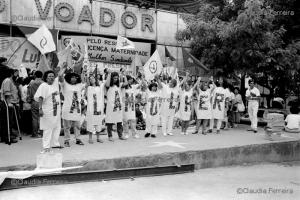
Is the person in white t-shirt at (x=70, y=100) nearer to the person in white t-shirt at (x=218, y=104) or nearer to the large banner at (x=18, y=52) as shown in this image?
the person in white t-shirt at (x=218, y=104)

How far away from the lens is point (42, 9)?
15.0 m

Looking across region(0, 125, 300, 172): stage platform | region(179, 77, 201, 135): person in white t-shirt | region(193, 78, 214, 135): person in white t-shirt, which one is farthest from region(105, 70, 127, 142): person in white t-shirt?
region(193, 78, 214, 135): person in white t-shirt

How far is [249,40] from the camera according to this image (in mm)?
12508

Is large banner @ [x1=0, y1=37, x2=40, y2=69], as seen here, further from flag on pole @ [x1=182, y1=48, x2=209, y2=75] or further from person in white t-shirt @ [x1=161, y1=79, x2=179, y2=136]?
person in white t-shirt @ [x1=161, y1=79, x2=179, y2=136]

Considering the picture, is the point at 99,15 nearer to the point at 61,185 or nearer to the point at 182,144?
the point at 182,144

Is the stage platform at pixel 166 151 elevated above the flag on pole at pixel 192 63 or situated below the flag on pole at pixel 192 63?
below

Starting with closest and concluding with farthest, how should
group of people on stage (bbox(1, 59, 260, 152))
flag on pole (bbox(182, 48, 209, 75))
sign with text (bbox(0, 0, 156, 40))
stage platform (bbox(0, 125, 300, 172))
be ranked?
1. stage platform (bbox(0, 125, 300, 172))
2. group of people on stage (bbox(1, 59, 260, 152))
3. flag on pole (bbox(182, 48, 209, 75))
4. sign with text (bbox(0, 0, 156, 40))

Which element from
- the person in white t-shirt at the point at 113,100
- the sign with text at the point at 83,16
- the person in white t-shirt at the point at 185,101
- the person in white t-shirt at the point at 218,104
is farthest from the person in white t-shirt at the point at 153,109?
the sign with text at the point at 83,16

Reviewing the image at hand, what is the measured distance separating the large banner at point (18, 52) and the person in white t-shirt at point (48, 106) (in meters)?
7.02

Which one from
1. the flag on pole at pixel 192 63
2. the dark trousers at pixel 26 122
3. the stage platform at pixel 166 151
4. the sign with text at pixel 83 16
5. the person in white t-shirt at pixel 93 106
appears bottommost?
the stage platform at pixel 166 151

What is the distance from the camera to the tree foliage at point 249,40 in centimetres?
1197

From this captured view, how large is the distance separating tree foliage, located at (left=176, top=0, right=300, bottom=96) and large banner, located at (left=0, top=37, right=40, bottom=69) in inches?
244

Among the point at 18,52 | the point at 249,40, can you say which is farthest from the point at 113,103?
the point at 18,52

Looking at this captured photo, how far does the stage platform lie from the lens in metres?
7.16
